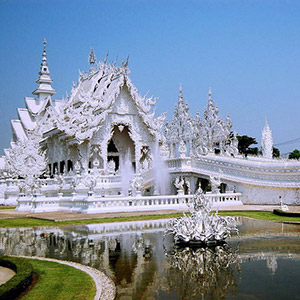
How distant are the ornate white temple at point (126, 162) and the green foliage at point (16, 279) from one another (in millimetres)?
11451

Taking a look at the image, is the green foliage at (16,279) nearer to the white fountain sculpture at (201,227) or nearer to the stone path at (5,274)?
the stone path at (5,274)

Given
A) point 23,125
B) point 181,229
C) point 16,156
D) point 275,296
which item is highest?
point 23,125

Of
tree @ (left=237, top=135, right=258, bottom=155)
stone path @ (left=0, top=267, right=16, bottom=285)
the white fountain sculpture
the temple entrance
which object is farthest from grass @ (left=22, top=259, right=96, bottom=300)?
tree @ (left=237, top=135, right=258, bottom=155)

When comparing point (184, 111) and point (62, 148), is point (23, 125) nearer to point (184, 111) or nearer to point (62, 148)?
point (62, 148)

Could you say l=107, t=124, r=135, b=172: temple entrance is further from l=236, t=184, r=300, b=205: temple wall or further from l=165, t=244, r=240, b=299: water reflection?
l=165, t=244, r=240, b=299: water reflection

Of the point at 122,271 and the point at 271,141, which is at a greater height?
the point at 271,141

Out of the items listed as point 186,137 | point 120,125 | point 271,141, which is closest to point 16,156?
point 120,125

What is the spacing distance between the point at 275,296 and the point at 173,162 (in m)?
22.6

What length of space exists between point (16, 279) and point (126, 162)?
28.2m

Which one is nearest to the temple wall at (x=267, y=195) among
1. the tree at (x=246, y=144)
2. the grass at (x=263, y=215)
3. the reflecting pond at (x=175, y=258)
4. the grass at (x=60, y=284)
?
the grass at (x=263, y=215)

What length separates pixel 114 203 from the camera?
20609mm

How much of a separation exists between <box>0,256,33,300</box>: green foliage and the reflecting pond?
1386mm

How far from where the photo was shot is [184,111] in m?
37.8

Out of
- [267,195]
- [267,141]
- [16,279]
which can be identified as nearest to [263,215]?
[267,195]
